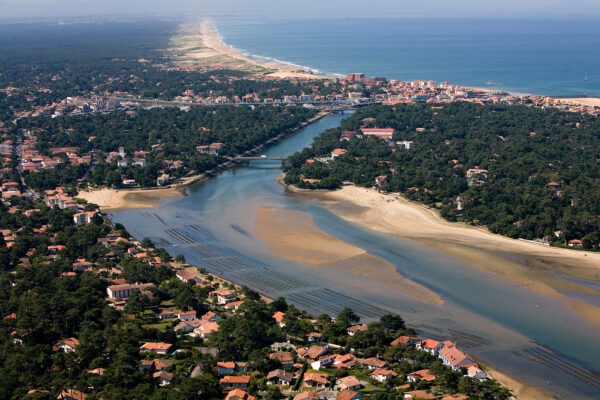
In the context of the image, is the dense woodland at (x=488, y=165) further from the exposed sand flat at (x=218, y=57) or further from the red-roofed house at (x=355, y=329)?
the exposed sand flat at (x=218, y=57)

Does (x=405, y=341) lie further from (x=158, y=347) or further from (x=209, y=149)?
(x=209, y=149)

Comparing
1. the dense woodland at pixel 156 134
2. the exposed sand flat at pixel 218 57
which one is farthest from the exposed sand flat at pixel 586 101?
the exposed sand flat at pixel 218 57

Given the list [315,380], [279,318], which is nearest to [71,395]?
[315,380]

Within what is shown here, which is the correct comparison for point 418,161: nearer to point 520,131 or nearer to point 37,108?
point 520,131

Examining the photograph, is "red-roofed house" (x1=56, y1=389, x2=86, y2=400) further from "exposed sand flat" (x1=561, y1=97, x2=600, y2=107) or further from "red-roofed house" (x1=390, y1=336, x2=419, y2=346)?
"exposed sand flat" (x1=561, y1=97, x2=600, y2=107)

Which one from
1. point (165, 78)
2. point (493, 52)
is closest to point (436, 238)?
point (165, 78)

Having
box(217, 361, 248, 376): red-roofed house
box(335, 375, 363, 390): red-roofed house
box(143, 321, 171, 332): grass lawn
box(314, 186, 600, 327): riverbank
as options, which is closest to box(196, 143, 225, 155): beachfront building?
box(314, 186, 600, 327): riverbank
